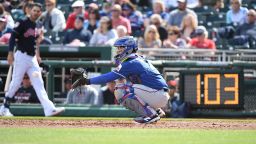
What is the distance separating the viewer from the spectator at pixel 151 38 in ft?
52.9

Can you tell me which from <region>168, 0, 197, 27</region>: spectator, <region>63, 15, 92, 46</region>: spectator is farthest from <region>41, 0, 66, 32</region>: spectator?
<region>168, 0, 197, 27</region>: spectator

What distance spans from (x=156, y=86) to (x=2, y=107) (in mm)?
3642

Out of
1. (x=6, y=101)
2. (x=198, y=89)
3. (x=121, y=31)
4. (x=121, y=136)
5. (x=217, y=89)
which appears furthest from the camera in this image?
(x=121, y=31)

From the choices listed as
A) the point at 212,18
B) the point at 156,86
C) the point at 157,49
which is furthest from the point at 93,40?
the point at 156,86

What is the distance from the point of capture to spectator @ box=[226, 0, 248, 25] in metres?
17.1

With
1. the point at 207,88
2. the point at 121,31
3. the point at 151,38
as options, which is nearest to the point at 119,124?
the point at 207,88

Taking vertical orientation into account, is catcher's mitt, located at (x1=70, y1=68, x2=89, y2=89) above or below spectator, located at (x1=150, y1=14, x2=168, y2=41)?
below

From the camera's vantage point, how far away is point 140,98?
11297mm

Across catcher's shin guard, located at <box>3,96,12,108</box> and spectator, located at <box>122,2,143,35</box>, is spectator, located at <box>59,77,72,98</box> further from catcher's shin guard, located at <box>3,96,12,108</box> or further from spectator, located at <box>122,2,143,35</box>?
spectator, located at <box>122,2,143,35</box>

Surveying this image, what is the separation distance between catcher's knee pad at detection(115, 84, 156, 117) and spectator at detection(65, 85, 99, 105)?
410cm

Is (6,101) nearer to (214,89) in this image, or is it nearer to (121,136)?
(214,89)

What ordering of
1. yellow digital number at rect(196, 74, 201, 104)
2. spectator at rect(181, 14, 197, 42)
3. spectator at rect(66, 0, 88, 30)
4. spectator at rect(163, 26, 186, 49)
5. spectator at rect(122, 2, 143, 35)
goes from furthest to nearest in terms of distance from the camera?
spectator at rect(122, 2, 143, 35)
spectator at rect(66, 0, 88, 30)
spectator at rect(181, 14, 197, 42)
spectator at rect(163, 26, 186, 49)
yellow digital number at rect(196, 74, 201, 104)

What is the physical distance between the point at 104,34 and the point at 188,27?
178 centimetres

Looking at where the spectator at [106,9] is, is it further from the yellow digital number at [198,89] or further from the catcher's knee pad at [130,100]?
the catcher's knee pad at [130,100]
